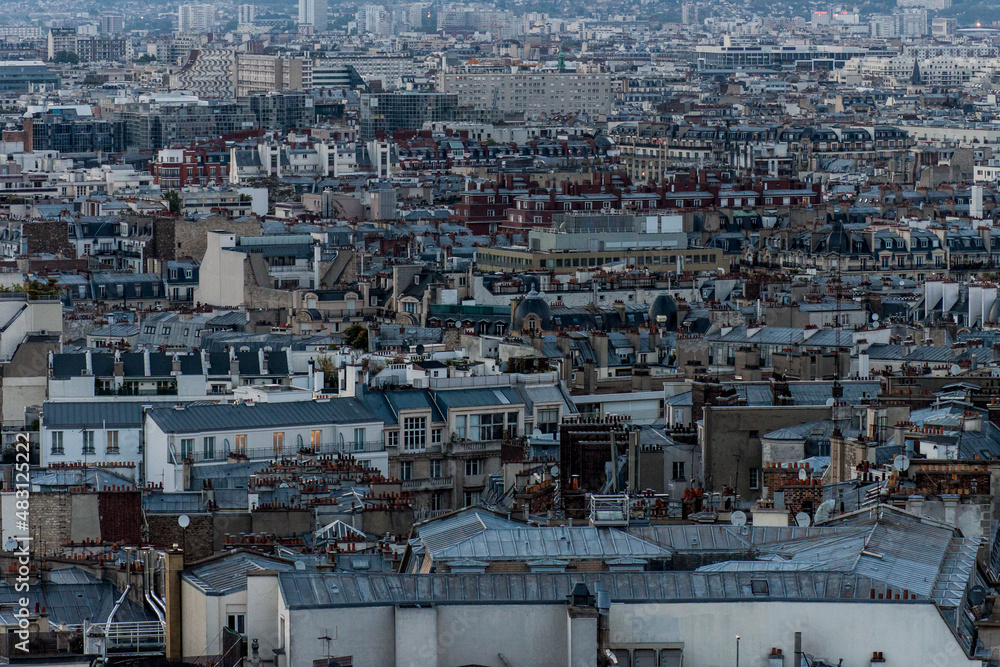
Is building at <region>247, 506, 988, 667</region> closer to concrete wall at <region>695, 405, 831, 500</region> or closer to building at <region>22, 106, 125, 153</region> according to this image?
concrete wall at <region>695, 405, 831, 500</region>

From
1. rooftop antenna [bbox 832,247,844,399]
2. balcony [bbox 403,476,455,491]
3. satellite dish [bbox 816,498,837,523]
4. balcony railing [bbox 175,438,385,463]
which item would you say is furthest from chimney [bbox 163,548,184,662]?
rooftop antenna [bbox 832,247,844,399]

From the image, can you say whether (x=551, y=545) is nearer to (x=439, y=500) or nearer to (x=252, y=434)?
(x=252, y=434)

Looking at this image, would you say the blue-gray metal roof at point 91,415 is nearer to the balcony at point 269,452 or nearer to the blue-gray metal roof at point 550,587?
the balcony at point 269,452

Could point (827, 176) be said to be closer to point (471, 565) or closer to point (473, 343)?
point (473, 343)

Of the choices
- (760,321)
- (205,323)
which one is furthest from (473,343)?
(205,323)

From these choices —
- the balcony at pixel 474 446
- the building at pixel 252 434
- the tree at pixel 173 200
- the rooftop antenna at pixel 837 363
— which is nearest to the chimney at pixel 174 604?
the building at pixel 252 434

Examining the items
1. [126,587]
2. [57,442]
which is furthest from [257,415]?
[126,587]
